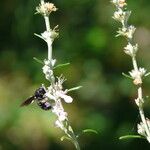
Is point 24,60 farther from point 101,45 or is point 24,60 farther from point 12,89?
point 101,45

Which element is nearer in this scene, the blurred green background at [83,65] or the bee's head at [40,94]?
the bee's head at [40,94]

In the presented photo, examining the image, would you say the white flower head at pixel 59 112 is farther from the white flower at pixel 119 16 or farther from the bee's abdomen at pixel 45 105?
the white flower at pixel 119 16

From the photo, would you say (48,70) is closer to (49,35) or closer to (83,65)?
(49,35)

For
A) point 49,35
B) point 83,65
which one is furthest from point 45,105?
point 83,65

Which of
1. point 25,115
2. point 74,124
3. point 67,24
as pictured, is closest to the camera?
point 25,115

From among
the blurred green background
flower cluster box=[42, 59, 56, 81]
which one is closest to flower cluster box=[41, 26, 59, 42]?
flower cluster box=[42, 59, 56, 81]

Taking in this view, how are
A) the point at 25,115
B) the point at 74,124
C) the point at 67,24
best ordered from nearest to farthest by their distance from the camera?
the point at 25,115, the point at 74,124, the point at 67,24

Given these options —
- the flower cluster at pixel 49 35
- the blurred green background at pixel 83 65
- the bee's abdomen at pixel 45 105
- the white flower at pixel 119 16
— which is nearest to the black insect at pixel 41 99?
the bee's abdomen at pixel 45 105

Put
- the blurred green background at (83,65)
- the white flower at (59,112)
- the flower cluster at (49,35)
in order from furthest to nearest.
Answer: the blurred green background at (83,65)
the flower cluster at (49,35)
the white flower at (59,112)

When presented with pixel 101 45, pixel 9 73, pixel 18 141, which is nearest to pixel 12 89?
pixel 9 73
